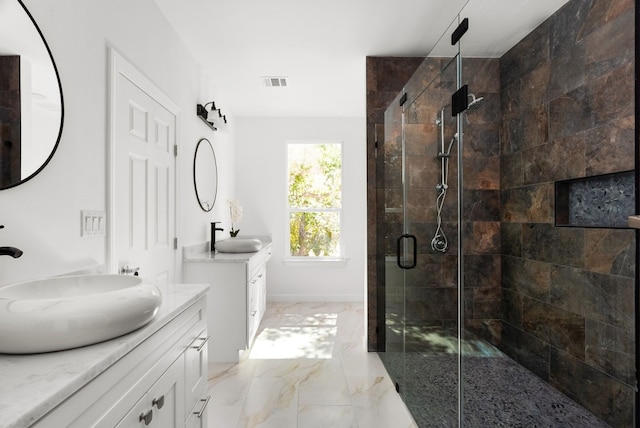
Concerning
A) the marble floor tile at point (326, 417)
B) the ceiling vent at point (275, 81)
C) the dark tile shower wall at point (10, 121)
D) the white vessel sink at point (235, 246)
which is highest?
the ceiling vent at point (275, 81)

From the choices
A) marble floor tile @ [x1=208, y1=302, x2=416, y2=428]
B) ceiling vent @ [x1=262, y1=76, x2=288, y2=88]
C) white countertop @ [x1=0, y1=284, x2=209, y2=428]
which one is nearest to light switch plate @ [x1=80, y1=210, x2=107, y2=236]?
white countertop @ [x1=0, y1=284, x2=209, y2=428]

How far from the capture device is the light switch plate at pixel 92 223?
5.64ft

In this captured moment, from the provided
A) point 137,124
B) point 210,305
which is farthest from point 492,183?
point 210,305

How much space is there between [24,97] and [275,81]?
283 cm

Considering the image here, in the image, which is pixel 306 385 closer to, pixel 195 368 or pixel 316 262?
pixel 195 368

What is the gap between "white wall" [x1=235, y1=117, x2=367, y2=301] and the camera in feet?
17.3

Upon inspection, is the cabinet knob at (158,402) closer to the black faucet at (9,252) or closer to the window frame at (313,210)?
the black faucet at (9,252)

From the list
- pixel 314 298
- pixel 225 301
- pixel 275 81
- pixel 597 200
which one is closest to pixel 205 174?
pixel 275 81

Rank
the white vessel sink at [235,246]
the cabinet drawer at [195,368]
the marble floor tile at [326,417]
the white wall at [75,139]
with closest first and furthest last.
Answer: the white wall at [75,139], the cabinet drawer at [195,368], the marble floor tile at [326,417], the white vessel sink at [235,246]

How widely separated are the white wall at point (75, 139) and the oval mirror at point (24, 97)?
7cm

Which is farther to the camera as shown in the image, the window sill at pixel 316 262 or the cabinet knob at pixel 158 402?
the window sill at pixel 316 262

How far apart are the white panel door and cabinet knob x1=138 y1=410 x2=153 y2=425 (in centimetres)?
107

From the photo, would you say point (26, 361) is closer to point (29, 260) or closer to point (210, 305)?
point (29, 260)

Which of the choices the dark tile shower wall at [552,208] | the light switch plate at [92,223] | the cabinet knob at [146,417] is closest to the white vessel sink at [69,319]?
the cabinet knob at [146,417]
